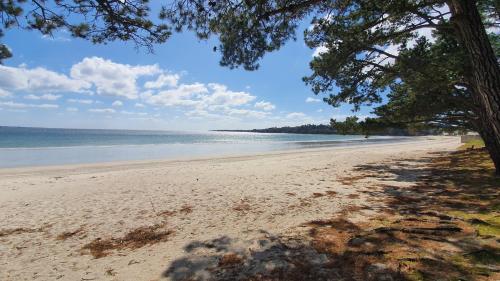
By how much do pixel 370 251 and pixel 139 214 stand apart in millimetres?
4856

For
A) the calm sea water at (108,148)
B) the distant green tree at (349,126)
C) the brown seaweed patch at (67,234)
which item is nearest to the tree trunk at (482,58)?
the brown seaweed patch at (67,234)

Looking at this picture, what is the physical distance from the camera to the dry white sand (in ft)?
13.7

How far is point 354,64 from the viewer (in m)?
10.0

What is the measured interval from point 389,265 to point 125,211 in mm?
5619

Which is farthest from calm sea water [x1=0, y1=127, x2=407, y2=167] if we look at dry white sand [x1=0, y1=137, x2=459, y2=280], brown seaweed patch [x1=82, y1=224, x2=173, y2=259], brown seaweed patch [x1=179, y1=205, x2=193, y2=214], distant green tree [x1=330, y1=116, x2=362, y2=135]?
brown seaweed patch [x1=82, y1=224, x2=173, y2=259]

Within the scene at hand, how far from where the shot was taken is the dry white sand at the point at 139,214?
4.19 meters

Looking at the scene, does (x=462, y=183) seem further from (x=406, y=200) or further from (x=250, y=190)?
(x=250, y=190)

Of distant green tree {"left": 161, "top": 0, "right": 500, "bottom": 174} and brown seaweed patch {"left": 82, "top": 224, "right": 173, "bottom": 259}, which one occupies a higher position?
distant green tree {"left": 161, "top": 0, "right": 500, "bottom": 174}

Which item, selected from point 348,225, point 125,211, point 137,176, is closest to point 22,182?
point 137,176

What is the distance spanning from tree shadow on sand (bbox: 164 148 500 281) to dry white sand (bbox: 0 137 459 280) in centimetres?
38

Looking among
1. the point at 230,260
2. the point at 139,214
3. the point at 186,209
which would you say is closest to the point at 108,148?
the point at 139,214

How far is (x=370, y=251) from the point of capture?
3.72 m

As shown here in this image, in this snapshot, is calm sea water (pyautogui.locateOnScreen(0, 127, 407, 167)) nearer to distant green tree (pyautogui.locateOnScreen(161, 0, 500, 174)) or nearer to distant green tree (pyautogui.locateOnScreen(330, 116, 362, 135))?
distant green tree (pyautogui.locateOnScreen(330, 116, 362, 135))

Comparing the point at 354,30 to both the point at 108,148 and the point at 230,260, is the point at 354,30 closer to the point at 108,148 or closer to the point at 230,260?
the point at 230,260
